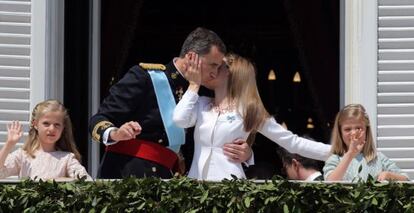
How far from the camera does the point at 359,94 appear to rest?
582cm

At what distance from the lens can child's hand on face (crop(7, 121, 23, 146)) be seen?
519cm

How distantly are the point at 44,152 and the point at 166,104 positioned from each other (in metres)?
0.70

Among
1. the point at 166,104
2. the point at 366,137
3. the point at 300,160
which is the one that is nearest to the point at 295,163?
the point at 300,160

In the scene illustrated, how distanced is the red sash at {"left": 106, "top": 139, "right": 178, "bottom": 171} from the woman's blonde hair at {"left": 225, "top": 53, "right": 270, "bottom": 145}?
1.38 ft

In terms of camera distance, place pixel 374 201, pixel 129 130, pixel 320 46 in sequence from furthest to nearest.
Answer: pixel 320 46, pixel 129 130, pixel 374 201

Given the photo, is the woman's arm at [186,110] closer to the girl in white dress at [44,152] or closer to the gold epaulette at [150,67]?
the gold epaulette at [150,67]

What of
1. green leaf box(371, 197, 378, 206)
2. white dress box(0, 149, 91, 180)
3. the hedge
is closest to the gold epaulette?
white dress box(0, 149, 91, 180)

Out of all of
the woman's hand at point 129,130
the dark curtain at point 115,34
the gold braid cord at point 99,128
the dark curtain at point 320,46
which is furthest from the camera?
the dark curtain at point 320,46

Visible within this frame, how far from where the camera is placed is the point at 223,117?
520cm

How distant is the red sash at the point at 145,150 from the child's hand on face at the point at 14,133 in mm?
475

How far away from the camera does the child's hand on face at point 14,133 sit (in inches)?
204

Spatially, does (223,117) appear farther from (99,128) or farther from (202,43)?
(99,128)

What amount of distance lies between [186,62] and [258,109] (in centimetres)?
43

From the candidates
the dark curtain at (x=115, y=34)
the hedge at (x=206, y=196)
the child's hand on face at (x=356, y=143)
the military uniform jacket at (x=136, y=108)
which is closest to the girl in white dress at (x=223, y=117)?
the military uniform jacket at (x=136, y=108)
